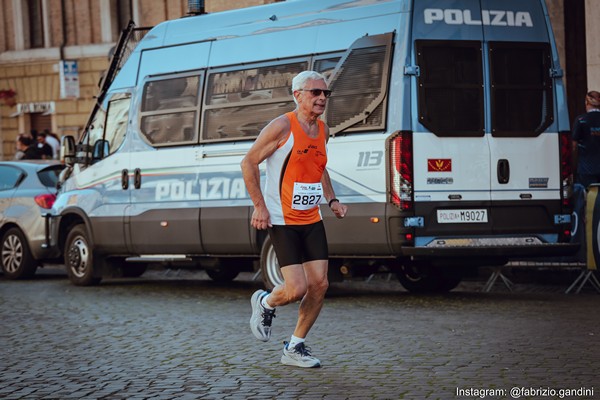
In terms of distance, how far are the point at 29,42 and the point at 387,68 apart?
26357 mm

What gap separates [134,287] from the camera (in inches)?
677

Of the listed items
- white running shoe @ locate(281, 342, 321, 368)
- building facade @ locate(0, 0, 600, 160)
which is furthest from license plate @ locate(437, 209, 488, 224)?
building facade @ locate(0, 0, 600, 160)

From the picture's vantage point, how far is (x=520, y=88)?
1416 cm

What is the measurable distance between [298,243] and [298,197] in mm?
294

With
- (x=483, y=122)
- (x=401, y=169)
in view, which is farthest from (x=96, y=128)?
(x=483, y=122)

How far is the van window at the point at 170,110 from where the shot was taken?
51.9 feet

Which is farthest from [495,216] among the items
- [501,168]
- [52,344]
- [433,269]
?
[52,344]

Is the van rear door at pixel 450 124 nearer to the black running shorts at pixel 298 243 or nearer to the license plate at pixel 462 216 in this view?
the license plate at pixel 462 216

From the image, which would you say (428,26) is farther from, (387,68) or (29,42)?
(29,42)

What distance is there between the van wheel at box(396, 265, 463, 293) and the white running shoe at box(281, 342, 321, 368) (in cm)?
561

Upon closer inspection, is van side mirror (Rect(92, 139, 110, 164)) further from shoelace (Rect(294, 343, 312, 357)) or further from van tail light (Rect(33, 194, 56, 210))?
shoelace (Rect(294, 343, 312, 357))

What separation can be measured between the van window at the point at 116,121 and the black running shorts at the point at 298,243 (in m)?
7.51

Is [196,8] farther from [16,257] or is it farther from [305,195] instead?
[305,195]

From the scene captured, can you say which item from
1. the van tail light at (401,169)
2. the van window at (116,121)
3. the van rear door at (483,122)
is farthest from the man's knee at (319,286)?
the van window at (116,121)
